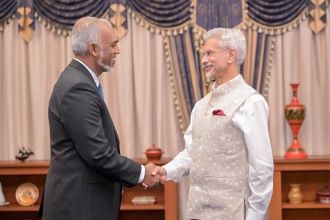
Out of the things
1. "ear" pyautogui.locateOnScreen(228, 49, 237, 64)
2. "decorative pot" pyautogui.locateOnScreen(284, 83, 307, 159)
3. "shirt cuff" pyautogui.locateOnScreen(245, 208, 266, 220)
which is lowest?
"shirt cuff" pyautogui.locateOnScreen(245, 208, 266, 220)

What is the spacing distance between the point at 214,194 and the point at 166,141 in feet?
7.02

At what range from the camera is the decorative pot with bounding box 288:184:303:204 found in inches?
176

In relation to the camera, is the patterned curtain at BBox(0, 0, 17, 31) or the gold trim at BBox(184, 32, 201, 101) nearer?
the gold trim at BBox(184, 32, 201, 101)

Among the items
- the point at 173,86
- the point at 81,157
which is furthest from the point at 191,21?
the point at 81,157

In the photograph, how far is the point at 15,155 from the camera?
16.0 ft

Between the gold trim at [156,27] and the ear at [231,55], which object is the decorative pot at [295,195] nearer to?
the gold trim at [156,27]

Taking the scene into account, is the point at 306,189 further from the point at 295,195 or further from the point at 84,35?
the point at 84,35

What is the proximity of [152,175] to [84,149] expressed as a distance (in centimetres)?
50

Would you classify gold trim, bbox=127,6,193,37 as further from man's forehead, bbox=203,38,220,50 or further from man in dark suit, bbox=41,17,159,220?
man in dark suit, bbox=41,17,159,220

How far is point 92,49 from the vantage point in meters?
2.61

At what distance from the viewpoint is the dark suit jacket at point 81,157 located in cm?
241

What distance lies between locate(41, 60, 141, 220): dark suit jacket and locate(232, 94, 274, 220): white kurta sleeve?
0.53 m

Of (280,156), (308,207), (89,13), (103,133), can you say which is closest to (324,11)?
(280,156)

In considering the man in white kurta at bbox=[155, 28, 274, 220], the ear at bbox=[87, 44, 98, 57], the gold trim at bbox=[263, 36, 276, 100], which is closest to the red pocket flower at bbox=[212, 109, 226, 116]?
the man in white kurta at bbox=[155, 28, 274, 220]
